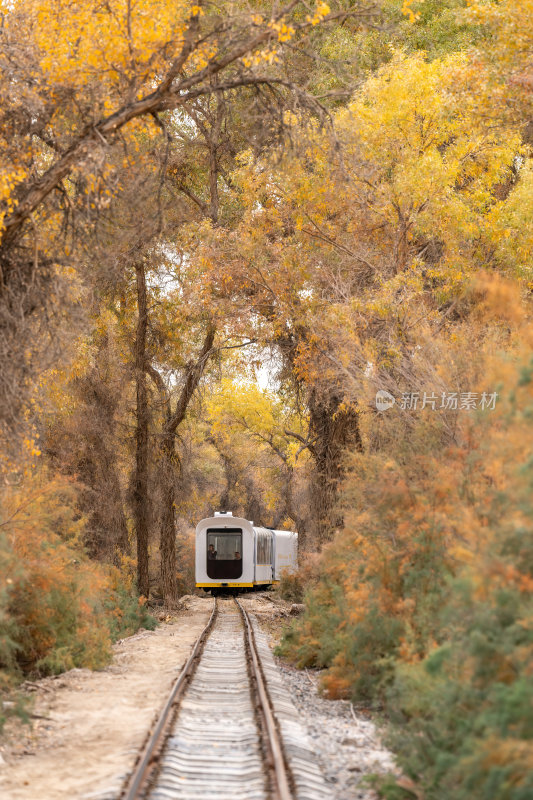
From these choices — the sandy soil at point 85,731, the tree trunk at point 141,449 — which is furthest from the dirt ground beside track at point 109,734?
the tree trunk at point 141,449

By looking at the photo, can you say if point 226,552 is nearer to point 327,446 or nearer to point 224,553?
point 224,553

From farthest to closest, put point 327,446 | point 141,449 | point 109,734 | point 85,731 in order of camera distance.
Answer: point 141,449
point 327,446
point 85,731
point 109,734

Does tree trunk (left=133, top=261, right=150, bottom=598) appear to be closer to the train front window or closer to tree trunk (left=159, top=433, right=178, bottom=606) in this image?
tree trunk (left=159, top=433, right=178, bottom=606)

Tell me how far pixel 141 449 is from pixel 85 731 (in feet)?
64.7

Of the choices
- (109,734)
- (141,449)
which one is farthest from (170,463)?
(109,734)

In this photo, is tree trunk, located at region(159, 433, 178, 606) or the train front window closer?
tree trunk, located at region(159, 433, 178, 606)

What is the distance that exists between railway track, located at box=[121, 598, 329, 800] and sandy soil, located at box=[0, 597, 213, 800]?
9.7 inches

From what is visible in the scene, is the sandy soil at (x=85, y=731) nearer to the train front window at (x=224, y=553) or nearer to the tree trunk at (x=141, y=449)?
the tree trunk at (x=141, y=449)

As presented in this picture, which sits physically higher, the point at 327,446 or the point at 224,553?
the point at 327,446

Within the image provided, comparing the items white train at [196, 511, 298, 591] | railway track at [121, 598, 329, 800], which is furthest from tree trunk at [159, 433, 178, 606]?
railway track at [121, 598, 329, 800]

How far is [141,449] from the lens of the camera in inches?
1177

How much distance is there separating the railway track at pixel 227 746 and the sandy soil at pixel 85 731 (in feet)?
0.81

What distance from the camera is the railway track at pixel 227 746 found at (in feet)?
24.9

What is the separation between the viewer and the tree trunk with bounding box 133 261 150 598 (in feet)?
95.8
